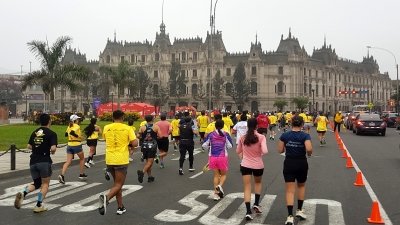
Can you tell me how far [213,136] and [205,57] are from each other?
9511 centimetres

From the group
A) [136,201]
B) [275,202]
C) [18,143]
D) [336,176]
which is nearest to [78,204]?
[136,201]

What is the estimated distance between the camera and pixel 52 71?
38.0 m

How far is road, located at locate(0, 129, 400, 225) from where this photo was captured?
8.00 m

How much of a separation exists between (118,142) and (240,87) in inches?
3491

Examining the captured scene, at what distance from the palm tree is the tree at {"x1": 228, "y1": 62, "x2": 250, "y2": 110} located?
2381 inches

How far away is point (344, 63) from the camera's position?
131 meters

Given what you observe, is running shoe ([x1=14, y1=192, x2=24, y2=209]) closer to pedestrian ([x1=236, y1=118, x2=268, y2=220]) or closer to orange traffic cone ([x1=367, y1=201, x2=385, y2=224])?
pedestrian ([x1=236, y1=118, x2=268, y2=220])

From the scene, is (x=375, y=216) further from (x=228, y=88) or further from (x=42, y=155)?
(x=228, y=88)

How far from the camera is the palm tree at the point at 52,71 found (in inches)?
1483

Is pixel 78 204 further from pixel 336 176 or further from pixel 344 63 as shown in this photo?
pixel 344 63

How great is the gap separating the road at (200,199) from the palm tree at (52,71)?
78.7ft

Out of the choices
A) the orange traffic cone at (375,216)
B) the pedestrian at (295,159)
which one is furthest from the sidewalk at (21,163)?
the orange traffic cone at (375,216)

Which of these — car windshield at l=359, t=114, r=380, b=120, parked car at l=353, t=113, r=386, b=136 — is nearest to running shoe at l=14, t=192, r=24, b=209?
parked car at l=353, t=113, r=386, b=136

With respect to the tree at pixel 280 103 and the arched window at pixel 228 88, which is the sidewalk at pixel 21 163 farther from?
the arched window at pixel 228 88
